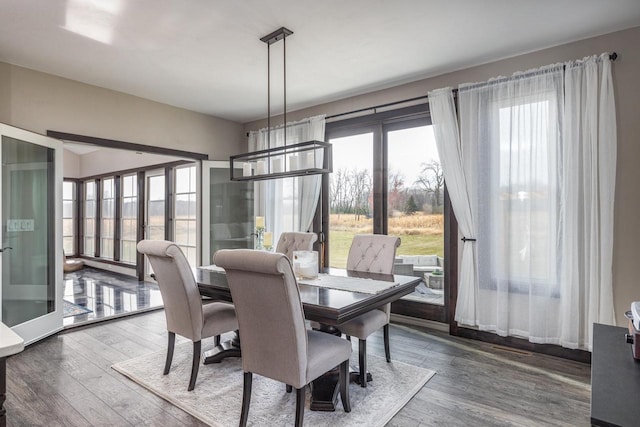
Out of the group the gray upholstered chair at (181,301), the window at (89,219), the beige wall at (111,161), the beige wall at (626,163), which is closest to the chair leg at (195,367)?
the gray upholstered chair at (181,301)

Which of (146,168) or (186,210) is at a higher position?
(146,168)

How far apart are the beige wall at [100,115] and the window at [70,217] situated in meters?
5.42

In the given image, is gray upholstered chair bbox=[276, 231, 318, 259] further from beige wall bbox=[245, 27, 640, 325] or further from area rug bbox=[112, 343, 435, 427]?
beige wall bbox=[245, 27, 640, 325]

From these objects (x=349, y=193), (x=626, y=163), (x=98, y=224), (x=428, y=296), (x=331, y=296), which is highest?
(x=626, y=163)

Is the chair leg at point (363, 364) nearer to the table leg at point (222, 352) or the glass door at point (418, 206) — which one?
the table leg at point (222, 352)

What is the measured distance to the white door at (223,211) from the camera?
520 cm

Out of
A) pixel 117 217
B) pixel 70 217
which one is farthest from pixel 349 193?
pixel 70 217

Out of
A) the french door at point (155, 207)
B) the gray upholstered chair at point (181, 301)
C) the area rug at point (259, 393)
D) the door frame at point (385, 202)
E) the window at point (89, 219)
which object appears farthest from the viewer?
the window at point (89, 219)

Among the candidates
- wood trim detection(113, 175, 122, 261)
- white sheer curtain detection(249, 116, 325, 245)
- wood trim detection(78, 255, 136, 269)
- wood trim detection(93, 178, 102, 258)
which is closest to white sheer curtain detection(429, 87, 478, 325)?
white sheer curtain detection(249, 116, 325, 245)

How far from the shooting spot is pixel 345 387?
2277 millimetres

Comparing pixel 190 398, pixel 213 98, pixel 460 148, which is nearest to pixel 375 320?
pixel 190 398

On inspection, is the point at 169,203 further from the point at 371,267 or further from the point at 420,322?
the point at 420,322

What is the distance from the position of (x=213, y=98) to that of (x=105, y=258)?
17.2ft

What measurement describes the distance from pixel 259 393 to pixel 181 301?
0.85 m
